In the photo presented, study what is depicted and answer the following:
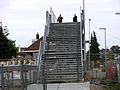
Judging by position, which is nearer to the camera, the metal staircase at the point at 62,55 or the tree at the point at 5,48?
the metal staircase at the point at 62,55

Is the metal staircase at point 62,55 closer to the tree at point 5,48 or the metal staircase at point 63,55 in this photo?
the metal staircase at point 63,55

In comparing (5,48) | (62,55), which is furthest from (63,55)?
(5,48)

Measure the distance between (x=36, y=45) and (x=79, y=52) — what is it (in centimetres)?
3754

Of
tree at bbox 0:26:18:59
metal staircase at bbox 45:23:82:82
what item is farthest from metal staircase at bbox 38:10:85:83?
tree at bbox 0:26:18:59

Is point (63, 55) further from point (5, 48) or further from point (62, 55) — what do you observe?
point (5, 48)

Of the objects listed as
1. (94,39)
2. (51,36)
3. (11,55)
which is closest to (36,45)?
(11,55)

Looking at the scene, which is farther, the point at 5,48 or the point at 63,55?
the point at 5,48

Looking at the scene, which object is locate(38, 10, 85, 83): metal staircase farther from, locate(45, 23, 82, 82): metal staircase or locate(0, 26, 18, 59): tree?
locate(0, 26, 18, 59): tree

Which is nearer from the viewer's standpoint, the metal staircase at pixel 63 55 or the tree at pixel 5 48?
the metal staircase at pixel 63 55

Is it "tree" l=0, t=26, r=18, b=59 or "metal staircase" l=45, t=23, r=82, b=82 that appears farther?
"tree" l=0, t=26, r=18, b=59

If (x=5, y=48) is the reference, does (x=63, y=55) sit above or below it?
below

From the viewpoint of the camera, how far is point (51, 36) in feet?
77.9

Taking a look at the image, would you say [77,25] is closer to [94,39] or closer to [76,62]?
[76,62]

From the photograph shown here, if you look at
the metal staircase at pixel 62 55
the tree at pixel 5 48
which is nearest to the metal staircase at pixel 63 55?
the metal staircase at pixel 62 55
